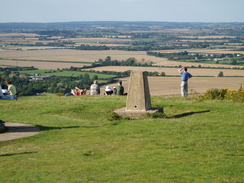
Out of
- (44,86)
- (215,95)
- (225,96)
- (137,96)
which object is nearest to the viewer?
(137,96)

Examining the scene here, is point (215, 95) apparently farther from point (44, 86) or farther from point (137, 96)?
point (44, 86)

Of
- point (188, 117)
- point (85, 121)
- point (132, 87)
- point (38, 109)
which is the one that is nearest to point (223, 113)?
point (188, 117)

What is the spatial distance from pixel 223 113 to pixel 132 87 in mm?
3446

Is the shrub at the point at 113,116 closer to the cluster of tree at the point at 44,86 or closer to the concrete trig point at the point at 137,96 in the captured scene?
the concrete trig point at the point at 137,96

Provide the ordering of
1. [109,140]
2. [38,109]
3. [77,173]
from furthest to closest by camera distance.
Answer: [38,109]
[109,140]
[77,173]

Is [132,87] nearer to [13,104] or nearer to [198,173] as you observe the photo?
[13,104]

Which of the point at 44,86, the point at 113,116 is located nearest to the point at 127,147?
the point at 113,116

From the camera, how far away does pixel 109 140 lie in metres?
13.1

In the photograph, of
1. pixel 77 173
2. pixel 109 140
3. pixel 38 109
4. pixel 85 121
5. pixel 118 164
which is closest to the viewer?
pixel 77 173

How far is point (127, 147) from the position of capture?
12.0m

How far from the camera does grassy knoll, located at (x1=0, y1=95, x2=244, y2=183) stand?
9.43 metres

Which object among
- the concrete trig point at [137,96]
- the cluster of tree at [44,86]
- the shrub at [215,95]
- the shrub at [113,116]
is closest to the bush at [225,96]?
the shrub at [215,95]

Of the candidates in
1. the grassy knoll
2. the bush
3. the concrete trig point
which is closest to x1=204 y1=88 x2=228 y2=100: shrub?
the bush

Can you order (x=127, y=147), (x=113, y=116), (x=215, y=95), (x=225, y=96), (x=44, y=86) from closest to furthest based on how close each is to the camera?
(x=127, y=147), (x=113, y=116), (x=225, y=96), (x=215, y=95), (x=44, y=86)
